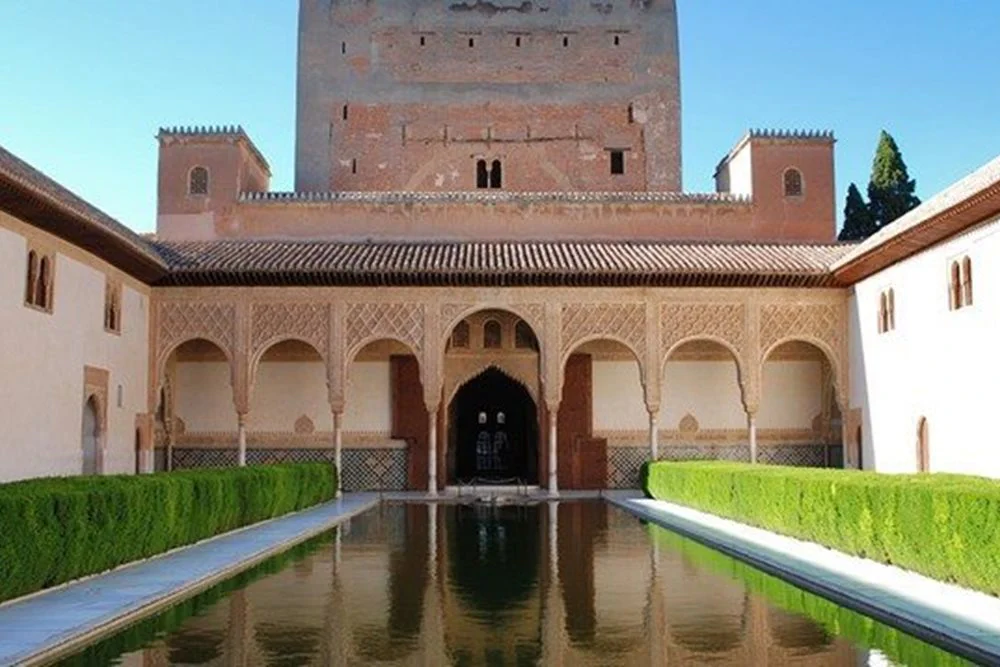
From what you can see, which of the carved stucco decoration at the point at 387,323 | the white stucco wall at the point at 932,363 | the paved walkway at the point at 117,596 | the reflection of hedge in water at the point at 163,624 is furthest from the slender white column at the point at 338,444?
the reflection of hedge in water at the point at 163,624

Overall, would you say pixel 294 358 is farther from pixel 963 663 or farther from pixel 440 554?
pixel 963 663

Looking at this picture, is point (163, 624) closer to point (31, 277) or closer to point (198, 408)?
point (31, 277)

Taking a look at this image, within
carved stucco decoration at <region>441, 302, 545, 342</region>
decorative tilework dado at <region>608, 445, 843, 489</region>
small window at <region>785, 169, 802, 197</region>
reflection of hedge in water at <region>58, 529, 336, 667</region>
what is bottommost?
reflection of hedge in water at <region>58, 529, 336, 667</region>

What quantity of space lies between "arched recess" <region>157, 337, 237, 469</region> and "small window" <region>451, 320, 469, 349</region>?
4331 mm

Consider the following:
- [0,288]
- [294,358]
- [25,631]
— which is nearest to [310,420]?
[294,358]

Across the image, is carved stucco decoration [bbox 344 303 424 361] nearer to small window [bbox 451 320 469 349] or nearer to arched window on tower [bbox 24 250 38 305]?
small window [bbox 451 320 469 349]

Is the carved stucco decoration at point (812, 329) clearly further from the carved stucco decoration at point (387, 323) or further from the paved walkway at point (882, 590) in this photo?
the paved walkway at point (882, 590)

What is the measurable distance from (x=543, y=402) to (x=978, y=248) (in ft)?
29.5

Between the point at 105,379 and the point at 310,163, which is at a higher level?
the point at 310,163

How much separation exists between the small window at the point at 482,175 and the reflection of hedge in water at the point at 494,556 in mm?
10871

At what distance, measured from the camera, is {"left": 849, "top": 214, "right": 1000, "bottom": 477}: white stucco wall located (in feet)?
48.2

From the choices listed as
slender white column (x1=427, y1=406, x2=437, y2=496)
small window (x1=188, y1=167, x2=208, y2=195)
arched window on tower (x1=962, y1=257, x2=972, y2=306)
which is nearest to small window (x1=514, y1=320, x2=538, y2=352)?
slender white column (x1=427, y1=406, x2=437, y2=496)

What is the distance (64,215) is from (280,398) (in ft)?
26.8

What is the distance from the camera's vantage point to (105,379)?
1770 cm
